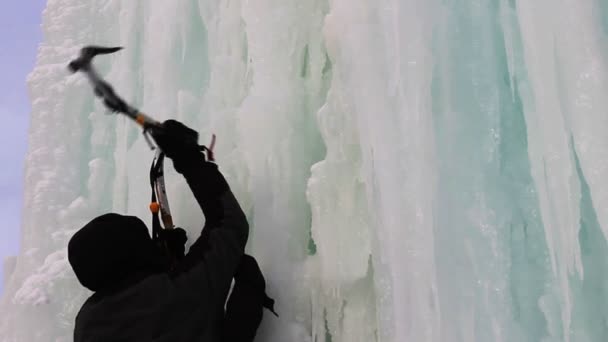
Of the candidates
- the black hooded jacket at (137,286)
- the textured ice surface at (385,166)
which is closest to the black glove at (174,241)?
the textured ice surface at (385,166)

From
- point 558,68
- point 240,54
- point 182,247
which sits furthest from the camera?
point 240,54

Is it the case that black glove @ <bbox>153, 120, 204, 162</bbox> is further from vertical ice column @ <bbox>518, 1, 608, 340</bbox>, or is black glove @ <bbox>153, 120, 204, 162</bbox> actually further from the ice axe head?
vertical ice column @ <bbox>518, 1, 608, 340</bbox>

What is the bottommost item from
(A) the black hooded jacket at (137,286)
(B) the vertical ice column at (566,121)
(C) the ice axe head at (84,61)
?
(A) the black hooded jacket at (137,286)

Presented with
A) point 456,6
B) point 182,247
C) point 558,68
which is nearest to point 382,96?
point 456,6

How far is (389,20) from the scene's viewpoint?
1.88m

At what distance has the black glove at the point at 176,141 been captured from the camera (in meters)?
1.92

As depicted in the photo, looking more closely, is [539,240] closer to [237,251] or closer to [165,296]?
[237,251]

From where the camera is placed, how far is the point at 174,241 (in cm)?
204

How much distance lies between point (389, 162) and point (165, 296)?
28.1 inches

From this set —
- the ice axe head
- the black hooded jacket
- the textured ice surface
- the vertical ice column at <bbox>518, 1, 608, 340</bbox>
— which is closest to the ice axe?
the ice axe head

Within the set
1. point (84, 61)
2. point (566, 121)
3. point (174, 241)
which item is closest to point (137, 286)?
point (174, 241)

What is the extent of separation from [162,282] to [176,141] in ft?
1.60

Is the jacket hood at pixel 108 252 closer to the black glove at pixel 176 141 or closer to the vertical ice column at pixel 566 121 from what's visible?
the black glove at pixel 176 141

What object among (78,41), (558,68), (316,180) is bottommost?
(316,180)
